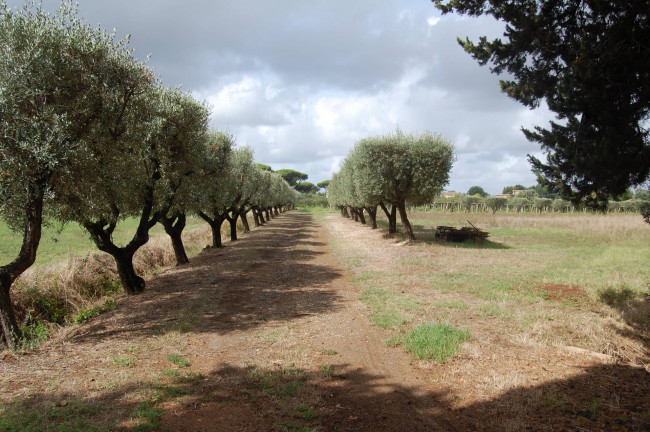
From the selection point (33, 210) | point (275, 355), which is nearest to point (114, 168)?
point (33, 210)

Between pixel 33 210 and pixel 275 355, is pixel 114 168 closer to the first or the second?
pixel 33 210

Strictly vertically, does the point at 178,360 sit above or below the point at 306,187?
below

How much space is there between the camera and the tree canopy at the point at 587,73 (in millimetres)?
5441

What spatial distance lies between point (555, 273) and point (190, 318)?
1250 cm

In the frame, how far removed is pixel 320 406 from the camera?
4.84m

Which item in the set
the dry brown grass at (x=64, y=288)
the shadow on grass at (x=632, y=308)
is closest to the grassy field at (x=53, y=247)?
the dry brown grass at (x=64, y=288)

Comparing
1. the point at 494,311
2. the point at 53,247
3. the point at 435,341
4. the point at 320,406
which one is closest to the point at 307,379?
the point at 320,406

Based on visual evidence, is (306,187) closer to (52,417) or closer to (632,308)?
(632,308)

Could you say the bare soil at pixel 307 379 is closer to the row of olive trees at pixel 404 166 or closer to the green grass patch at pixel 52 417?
the green grass patch at pixel 52 417

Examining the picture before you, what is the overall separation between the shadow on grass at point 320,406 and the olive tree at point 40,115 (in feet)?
11.6

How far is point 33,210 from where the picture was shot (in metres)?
7.43

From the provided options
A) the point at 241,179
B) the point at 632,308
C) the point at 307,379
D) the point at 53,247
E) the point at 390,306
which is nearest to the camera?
the point at 307,379

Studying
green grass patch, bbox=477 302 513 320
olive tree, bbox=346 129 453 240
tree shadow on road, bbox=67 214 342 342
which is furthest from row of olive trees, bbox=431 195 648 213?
green grass patch, bbox=477 302 513 320

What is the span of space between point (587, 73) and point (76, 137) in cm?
979
